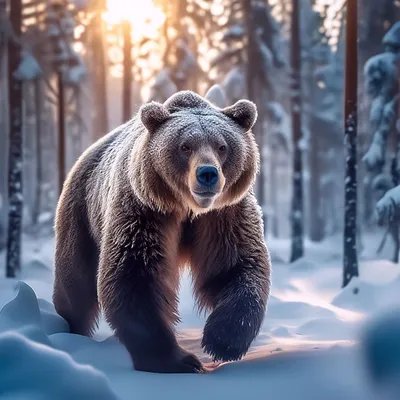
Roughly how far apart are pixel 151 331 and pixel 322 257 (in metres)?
13.0

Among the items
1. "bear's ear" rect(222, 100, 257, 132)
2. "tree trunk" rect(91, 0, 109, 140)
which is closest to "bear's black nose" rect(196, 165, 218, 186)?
"bear's ear" rect(222, 100, 257, 132)

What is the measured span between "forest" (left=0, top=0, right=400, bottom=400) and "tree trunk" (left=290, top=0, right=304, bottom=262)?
0.03 m

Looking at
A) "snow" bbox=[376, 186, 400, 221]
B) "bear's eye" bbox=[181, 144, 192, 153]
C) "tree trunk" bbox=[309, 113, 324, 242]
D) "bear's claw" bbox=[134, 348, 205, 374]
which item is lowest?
"tree trunk" bbox=[309, 113, 324, 242]

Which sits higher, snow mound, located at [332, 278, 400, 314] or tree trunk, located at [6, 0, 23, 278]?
tree trunk, located at [6, 0, 23, 278]

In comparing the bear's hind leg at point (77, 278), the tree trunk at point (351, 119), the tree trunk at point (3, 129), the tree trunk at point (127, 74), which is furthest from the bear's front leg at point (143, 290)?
the tree trunk at point (127, 74)

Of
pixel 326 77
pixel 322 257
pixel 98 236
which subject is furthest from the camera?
pixel 326 77

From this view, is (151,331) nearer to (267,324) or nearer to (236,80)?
(267,324)

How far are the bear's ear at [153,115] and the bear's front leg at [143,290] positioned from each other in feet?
2.33

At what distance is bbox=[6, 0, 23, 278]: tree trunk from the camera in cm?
1191

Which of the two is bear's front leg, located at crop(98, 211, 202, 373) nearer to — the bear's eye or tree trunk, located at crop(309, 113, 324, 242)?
the bear's eye

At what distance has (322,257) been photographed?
16906mm

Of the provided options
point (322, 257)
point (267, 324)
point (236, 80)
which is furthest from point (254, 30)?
point (267, 324)

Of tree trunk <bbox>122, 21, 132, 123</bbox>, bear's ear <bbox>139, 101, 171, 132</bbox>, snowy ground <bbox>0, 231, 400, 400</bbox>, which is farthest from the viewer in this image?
tree trunk <bbox>122, 21, 132, 123</bbox>

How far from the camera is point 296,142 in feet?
49.0
